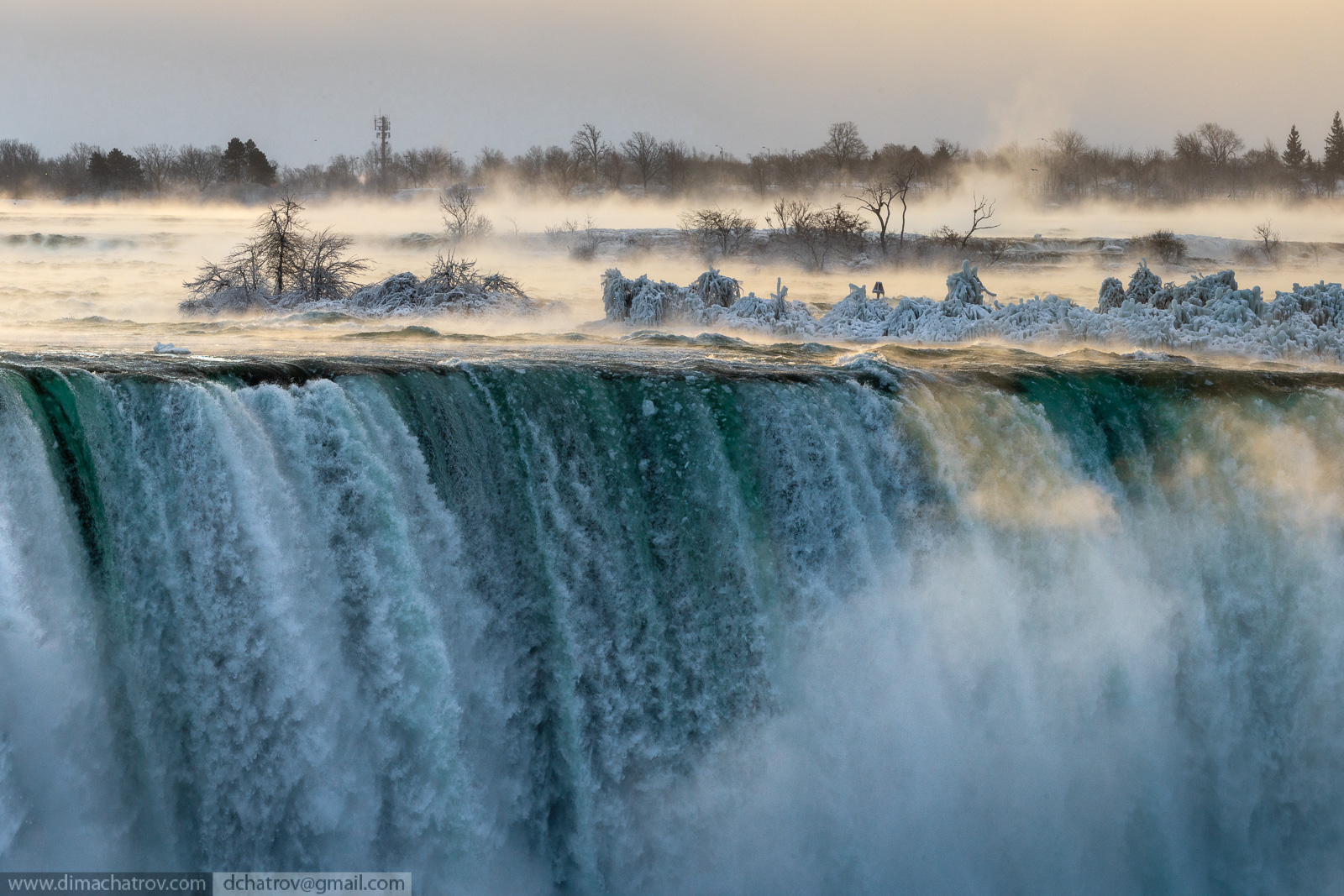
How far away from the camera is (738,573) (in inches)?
416

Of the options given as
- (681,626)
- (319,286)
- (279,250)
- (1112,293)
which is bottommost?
(681,626)

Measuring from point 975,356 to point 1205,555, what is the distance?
5.23m

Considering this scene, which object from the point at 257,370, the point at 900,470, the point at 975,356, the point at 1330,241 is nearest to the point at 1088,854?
the point at 900,470

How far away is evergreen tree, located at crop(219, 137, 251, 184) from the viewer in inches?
1946

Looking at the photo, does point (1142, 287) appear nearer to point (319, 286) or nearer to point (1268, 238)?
point (319, 286)

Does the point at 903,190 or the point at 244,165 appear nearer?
the point at 903,190

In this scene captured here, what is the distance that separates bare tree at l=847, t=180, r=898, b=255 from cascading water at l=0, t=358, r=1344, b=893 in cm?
2698

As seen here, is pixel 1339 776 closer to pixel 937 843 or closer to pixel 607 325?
pixel 937 843

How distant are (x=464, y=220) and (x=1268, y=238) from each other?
27908mm

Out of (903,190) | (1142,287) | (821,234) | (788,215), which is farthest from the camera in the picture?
(788,215)

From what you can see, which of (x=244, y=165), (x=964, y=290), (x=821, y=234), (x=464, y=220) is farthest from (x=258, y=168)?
(x=964, y=290)

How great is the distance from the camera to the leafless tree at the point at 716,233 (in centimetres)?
3922

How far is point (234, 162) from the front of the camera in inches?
1976

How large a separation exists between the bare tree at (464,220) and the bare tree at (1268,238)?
2622 cm
